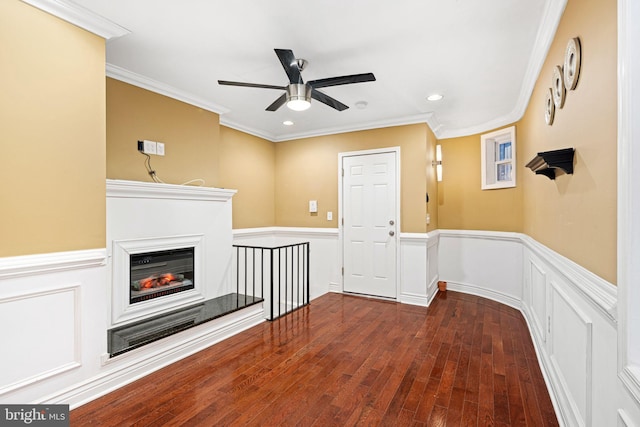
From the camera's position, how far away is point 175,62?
9.14ft

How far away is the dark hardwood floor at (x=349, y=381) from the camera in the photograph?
6.41 ft

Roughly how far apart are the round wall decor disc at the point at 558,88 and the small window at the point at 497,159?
2347 mm

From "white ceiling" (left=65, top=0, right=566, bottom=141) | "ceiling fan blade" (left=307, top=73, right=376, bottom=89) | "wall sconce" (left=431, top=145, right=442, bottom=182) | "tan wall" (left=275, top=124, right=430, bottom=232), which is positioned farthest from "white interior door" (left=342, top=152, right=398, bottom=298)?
"ceiling fan blade" (left=307, top=73, right=376, bottom=89)

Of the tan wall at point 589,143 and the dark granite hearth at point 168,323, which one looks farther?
the dark granite hearth at point 168,323

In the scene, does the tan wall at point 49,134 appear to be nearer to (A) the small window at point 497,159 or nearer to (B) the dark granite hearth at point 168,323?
(B) the dark granite hearth at point 168,323

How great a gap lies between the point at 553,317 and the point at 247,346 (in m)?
2.55

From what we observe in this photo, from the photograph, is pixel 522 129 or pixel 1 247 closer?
pixel 1 247

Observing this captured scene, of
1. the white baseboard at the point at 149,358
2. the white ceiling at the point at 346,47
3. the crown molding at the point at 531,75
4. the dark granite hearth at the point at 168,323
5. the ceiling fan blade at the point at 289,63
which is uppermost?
the white ceiling at the point at 346,47

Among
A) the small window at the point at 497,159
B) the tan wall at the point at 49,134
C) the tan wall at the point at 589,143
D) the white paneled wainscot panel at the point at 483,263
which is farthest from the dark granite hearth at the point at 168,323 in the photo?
the small window at the point at 497,159

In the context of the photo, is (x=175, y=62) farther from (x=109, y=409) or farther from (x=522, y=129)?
(x=522, y=129)

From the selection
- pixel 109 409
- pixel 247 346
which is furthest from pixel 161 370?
pixel 247 346

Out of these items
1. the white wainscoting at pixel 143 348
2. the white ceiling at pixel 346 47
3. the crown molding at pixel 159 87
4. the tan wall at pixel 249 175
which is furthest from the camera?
the tan wall at pixel 249 175

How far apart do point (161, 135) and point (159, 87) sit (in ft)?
1.62

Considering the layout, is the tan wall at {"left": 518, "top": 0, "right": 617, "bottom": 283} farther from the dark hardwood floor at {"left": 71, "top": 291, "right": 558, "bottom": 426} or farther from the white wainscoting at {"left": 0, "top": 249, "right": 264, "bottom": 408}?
the white wainscoting at {"left": 0, "top": 249, "right": 264, "bottom": 408}
